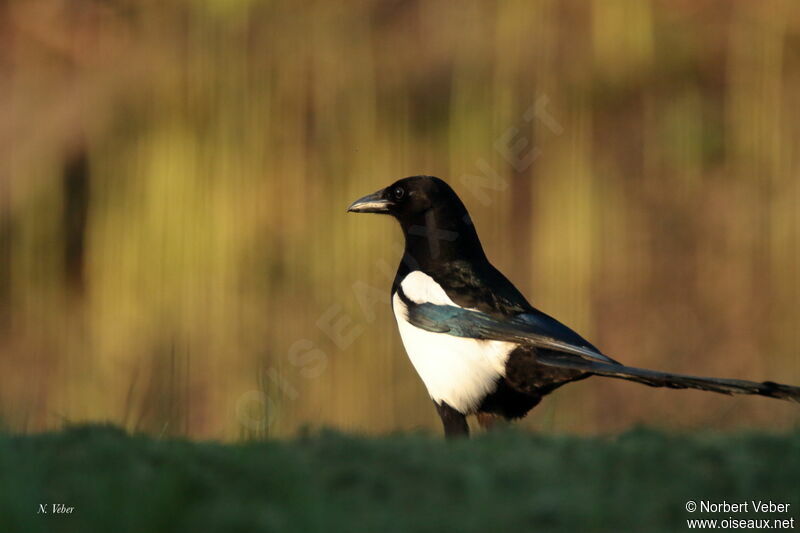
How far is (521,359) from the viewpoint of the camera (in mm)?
3523

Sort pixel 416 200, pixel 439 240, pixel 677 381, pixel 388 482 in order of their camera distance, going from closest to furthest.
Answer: pixel 388 482
pixel 677 381
pixel 439 240
pixel 416 200

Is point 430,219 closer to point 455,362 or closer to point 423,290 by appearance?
point 423,290

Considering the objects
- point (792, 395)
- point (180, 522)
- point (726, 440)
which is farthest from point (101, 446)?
point (792, 395)

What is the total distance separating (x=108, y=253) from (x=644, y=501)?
515cm

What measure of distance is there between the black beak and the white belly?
1.77ft

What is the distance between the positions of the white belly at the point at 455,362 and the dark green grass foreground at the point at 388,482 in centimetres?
97

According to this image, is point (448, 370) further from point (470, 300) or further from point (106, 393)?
point (106, 393)

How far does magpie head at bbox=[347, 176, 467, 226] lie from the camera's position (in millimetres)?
4082

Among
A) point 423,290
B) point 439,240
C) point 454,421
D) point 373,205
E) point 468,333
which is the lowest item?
point 454,421

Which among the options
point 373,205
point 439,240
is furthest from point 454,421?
point 373,205

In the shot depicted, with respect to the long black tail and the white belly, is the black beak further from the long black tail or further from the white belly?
the long black tail

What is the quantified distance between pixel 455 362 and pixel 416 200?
2.49ft

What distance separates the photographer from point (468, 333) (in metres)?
3.62

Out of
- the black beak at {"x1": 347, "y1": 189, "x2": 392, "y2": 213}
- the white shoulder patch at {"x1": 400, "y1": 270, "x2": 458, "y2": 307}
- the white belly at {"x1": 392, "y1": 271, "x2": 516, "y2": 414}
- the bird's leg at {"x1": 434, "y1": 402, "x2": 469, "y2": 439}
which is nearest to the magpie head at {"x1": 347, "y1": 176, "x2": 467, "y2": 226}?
the black beak at {"x1": 347, "y1": 189, "x2": 392, "y2": 213}
